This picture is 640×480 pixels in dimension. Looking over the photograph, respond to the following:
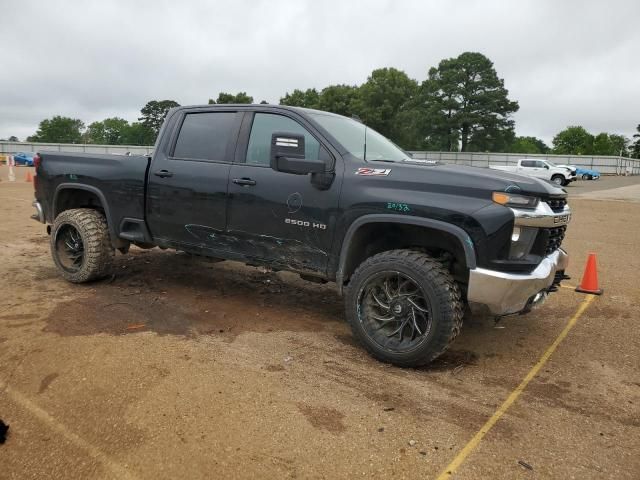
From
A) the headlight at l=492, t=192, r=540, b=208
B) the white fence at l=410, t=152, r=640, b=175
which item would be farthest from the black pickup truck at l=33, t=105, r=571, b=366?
the white fence at l=410, t=152, r=640, b=175

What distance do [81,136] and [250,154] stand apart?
11461cm

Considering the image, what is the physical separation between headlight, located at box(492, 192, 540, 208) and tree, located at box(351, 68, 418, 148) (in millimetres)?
57138

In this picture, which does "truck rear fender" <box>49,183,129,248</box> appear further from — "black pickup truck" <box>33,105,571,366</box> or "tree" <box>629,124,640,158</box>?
"tree" <box>629,124,640,158</box>

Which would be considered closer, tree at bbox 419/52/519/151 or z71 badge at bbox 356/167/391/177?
z71 badge at bbox 356/167/391/177

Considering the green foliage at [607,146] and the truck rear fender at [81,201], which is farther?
the green foliage at [607,146]

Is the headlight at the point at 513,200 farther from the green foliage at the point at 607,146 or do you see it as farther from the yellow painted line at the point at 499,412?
the green foliage at the point at 607,146

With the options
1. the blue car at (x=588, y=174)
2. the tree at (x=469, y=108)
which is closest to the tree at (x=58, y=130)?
the tree at (x=469, y=108)

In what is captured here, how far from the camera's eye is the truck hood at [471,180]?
11.3 feet

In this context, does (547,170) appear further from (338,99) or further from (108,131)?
(108,131)

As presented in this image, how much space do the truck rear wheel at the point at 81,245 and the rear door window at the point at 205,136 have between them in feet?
4.12

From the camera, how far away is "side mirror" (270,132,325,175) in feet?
12.6

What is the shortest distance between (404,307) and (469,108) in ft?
207

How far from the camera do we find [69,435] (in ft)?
8.87

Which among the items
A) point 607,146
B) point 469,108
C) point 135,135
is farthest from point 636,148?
point 135,135
